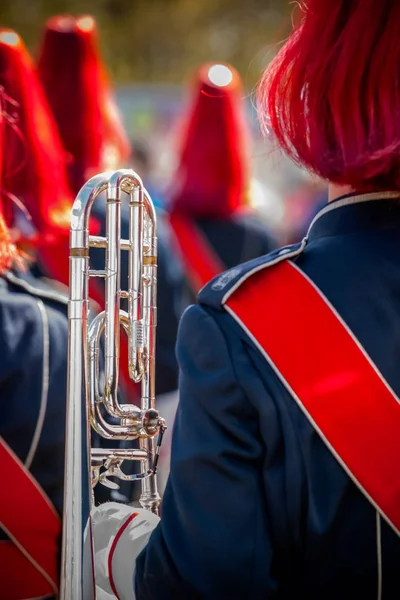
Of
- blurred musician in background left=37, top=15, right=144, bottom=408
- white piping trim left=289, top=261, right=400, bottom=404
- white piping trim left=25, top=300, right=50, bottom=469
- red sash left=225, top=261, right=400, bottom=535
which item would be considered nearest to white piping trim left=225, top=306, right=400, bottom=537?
red sash left=225, top=261, right=400, bottom=535

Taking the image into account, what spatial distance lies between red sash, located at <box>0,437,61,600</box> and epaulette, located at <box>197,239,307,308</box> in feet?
1.97

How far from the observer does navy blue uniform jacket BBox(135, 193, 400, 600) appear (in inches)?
50.1

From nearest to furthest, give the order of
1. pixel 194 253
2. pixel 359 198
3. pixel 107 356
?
pixel 359 198, pixel 107 356, pixel 194 253

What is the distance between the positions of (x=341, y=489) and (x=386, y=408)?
0.12 meters

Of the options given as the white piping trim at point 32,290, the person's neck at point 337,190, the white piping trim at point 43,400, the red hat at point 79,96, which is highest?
the red hat at point 79,96

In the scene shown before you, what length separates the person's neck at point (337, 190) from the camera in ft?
4.55

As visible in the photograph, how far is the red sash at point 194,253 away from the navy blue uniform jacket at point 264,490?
7.88ft

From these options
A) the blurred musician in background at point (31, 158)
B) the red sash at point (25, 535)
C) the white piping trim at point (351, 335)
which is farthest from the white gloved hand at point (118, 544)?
the blurred musician in background at point (31, 158)

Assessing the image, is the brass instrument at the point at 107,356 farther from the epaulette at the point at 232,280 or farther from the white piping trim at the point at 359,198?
the white piping trim at the point at 359,198

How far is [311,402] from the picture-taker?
1.28 meters

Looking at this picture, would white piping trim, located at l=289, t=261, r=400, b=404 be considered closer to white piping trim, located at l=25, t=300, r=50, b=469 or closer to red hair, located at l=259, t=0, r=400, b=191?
red hair, located at l=259, t=0, r=400, b=191

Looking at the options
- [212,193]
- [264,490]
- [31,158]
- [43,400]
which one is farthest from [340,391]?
[212,193]

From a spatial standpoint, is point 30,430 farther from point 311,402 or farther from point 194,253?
point 194,253

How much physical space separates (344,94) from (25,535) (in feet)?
3.26
